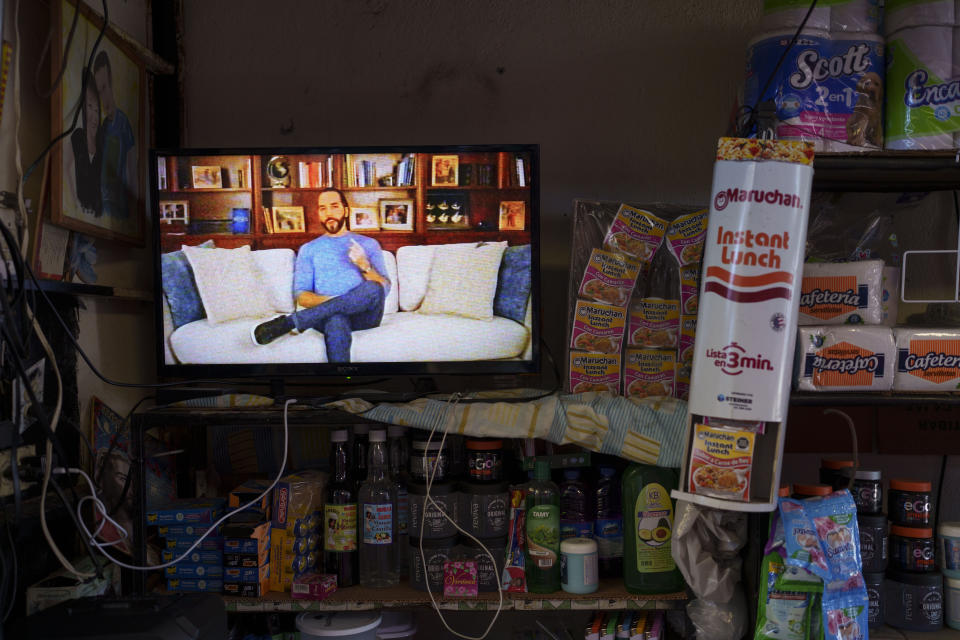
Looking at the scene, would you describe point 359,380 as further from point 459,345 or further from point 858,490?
point 858,490

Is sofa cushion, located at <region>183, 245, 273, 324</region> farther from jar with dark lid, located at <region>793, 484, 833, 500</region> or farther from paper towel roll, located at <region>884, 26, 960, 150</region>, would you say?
paper towel roll, located at <region>884, 26, 960, 150</region>

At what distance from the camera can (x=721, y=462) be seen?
1.76 meters

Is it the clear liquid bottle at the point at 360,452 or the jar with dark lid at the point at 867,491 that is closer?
the jar with dark lid at the point at 867,491

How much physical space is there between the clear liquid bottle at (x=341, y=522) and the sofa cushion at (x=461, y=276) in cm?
45

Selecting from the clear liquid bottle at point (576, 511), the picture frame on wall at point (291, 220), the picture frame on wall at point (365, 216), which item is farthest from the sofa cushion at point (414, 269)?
the clear liquid bottle at point (576, 511)

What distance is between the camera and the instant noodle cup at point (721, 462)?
68.7 inches

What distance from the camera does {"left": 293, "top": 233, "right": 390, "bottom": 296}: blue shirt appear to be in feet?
7.07

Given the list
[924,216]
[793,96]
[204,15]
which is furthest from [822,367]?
[204,15]

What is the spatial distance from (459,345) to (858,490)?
1093 mm

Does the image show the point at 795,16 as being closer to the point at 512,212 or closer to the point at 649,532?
the point at 512,212

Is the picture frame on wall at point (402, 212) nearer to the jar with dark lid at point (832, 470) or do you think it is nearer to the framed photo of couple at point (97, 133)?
the framed photo of couple at point (97, 133)

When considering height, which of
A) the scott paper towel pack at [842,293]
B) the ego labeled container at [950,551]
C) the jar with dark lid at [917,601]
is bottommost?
the jar with dark lid at [917,601]

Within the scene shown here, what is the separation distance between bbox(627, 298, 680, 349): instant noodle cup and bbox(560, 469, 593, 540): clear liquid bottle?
417mm

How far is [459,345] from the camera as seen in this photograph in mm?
2176
